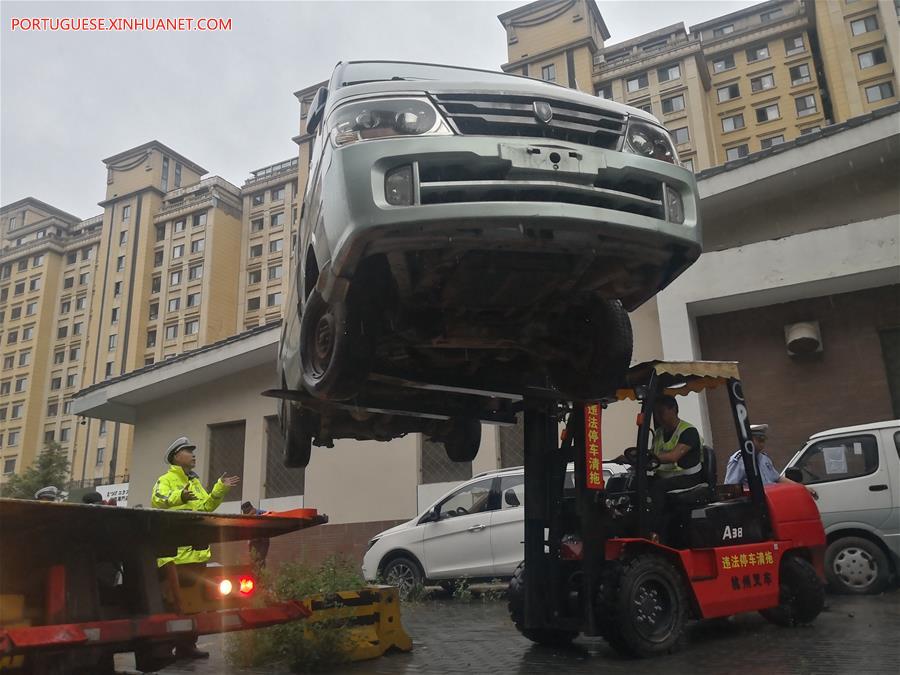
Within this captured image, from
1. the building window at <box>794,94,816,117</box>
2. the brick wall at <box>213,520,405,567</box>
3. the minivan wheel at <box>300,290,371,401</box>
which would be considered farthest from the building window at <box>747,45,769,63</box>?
the minivan wheel at <box>300,290,371,401</box>

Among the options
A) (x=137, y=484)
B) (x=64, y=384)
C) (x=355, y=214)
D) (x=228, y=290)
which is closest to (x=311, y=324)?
(x=355, y=214)

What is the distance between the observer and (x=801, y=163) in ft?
37.0

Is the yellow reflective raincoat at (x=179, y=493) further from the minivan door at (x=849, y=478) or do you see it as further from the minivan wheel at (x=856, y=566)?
the minivan wheel at (x=856, y=566)

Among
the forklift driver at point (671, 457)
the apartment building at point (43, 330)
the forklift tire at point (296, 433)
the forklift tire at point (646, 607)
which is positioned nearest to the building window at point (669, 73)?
the apartment building at point (43, 330)

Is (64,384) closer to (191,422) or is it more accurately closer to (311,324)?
(191,422)

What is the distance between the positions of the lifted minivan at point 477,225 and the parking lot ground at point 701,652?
195cm

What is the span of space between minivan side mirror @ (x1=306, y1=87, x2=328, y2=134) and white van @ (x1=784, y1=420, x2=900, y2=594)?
610cm

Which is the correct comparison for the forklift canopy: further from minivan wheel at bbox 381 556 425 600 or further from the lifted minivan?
minivan wheel at bbox 381 556 425 600

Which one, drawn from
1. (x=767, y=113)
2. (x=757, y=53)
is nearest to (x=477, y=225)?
(x=767, y=113)

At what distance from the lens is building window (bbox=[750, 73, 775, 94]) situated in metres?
52.0

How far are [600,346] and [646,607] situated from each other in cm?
204

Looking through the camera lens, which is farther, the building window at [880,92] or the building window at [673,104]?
the building window at [673,104]

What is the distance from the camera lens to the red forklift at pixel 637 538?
5.20 metres

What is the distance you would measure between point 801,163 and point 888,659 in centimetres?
847
